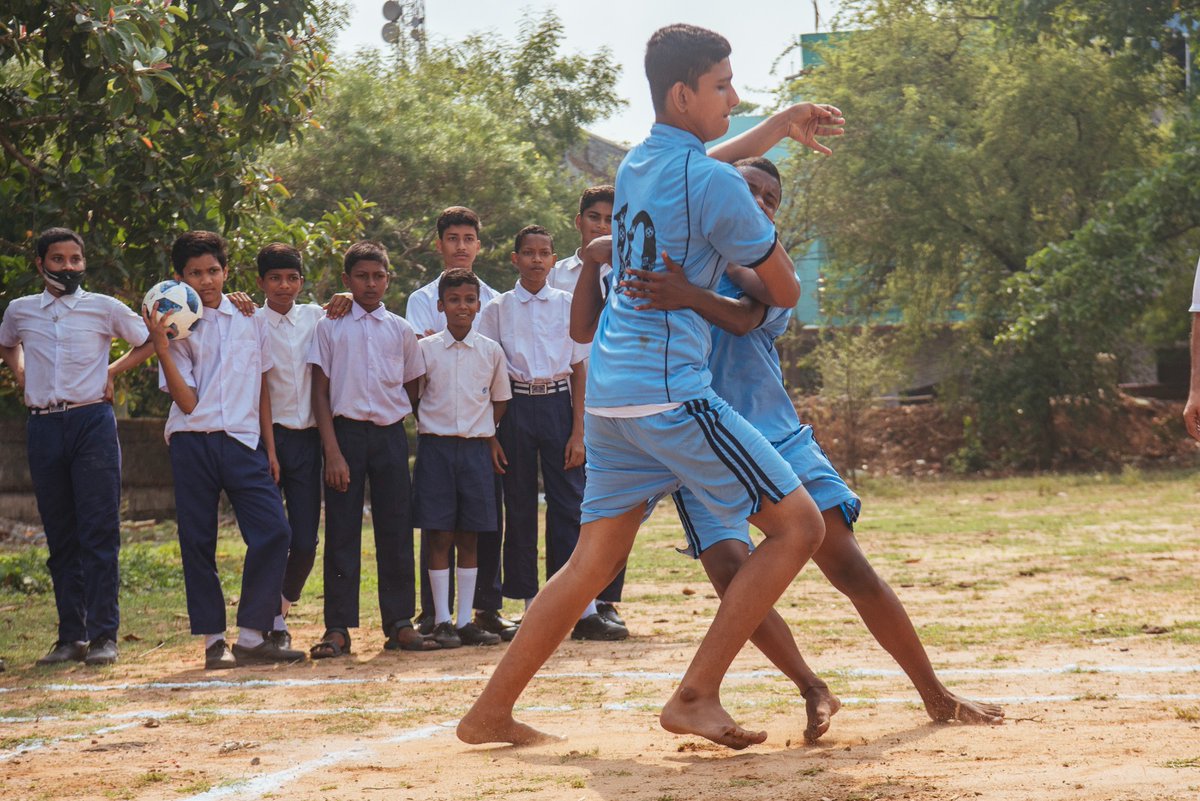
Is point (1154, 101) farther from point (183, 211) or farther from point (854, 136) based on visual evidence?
point (183, 211)

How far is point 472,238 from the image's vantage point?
7.92 metres

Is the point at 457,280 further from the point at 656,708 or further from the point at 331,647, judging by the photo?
the point at 656,708

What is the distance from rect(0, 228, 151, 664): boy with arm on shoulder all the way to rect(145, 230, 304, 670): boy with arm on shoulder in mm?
382

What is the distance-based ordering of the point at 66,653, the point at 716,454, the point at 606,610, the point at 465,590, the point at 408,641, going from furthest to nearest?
the point at 606,610
the point at 465,590
the point at 408,641
the point at 66,653
the point at 716,454

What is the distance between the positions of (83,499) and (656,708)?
3.33 m

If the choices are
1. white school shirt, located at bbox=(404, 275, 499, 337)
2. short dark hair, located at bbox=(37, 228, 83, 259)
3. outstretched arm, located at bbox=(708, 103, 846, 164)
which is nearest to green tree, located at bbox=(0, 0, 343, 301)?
short dark hair, located at bbox=(37, 228, 83, 259)

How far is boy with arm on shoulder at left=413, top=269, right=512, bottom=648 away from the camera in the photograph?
7.45 meters

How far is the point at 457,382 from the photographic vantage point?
24.6ft

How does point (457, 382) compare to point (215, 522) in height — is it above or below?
above

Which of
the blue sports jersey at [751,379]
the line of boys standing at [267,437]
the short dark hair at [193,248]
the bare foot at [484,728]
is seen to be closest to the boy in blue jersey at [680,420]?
the bare foot at [484,728]

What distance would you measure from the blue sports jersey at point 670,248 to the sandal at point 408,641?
3.35 m

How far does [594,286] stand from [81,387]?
3.50 m

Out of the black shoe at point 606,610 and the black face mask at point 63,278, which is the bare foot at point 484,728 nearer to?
the black shoe at point 606,610

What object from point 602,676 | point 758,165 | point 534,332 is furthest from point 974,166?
point 758,165
